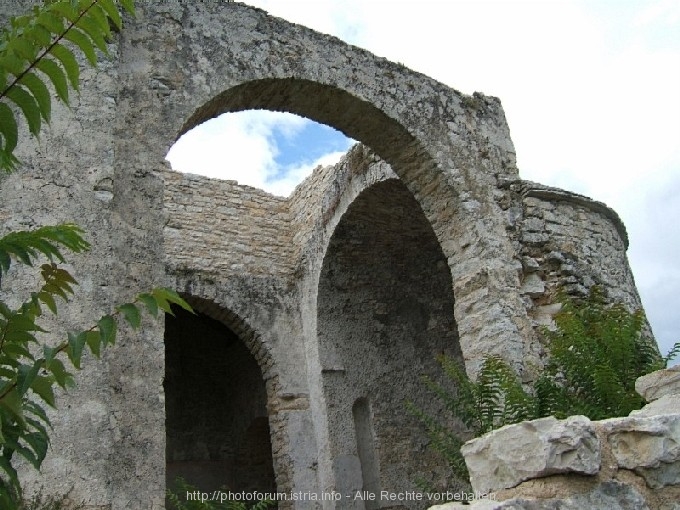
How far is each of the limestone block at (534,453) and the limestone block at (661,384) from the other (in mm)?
862

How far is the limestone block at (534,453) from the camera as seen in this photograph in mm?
1960

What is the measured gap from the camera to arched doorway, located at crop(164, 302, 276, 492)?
1027cm

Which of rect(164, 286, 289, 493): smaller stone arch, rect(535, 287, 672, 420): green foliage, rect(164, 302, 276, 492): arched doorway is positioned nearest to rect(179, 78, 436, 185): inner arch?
rect(535, 287, 672, 420): green foliage

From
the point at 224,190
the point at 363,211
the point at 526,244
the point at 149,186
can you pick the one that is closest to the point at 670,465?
the point at 149,186

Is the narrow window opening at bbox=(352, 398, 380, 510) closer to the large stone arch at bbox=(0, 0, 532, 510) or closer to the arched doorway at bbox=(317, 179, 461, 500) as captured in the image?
the arched doorway at bbox=(317, 179, 461, 500)

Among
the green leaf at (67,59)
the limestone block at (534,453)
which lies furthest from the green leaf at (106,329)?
the limestone block at (534,453)

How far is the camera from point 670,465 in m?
2.00

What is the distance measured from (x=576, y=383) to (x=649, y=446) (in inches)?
115

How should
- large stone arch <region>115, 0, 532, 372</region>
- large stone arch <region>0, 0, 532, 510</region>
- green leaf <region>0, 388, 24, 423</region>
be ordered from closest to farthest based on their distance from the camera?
green leaf <region>0, 388, 24, 423</region> < large stone arch <region>0, 0, 532, 510</region> < large stone arch <region>115, 0, 532, 372</region>

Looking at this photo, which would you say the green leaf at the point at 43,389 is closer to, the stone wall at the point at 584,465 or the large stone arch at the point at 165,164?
the stone wall at the point at 584,465

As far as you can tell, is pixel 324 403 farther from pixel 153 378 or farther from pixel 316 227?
pixel 153 378

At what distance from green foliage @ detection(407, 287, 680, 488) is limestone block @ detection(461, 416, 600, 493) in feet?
7.73

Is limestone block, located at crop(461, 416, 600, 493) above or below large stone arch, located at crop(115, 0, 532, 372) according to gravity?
below

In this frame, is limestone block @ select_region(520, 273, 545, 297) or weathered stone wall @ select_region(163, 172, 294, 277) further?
weathered stone wall @ select_region(163, 172, 294, 277)
